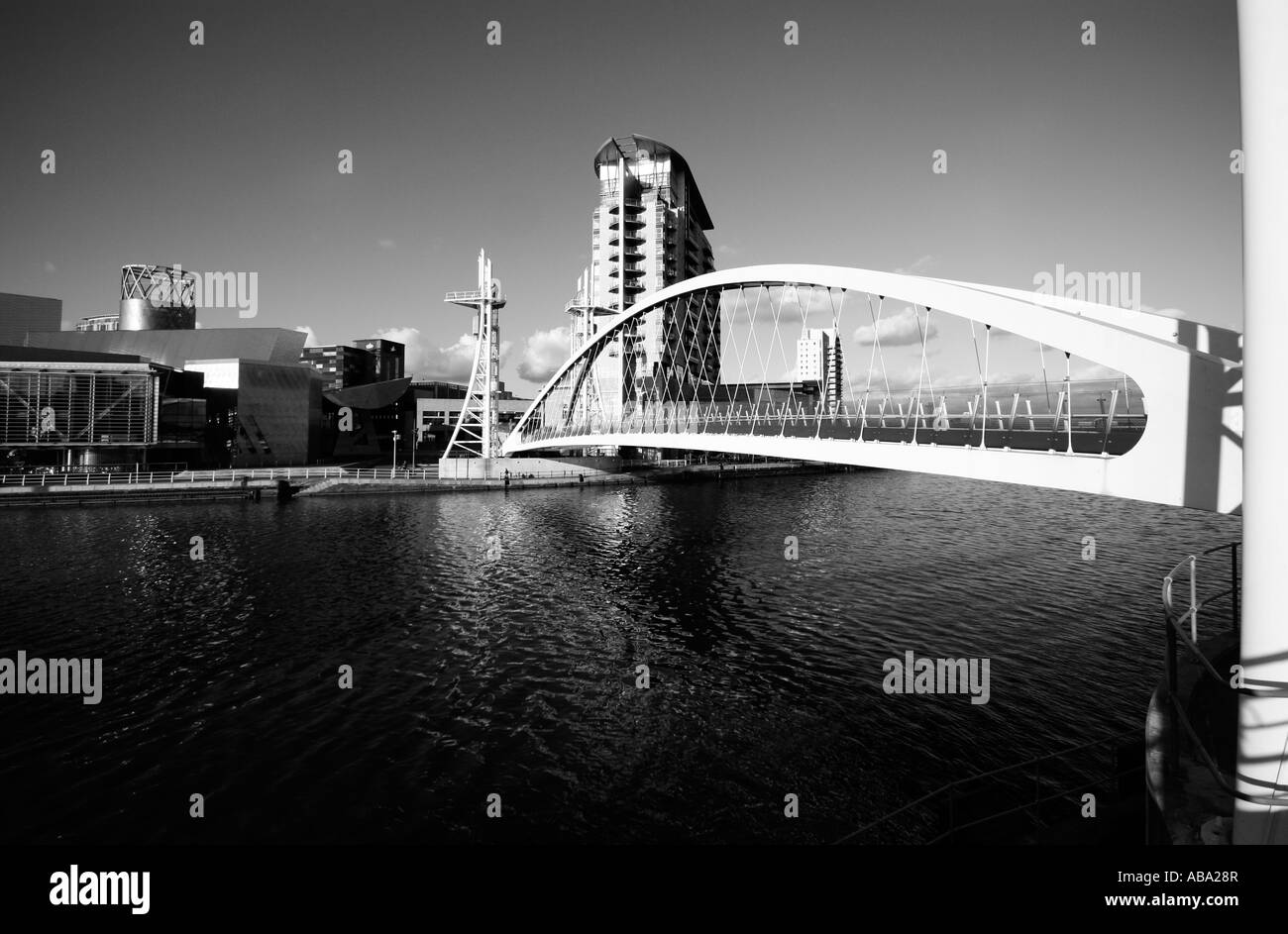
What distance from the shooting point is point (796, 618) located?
19.3m

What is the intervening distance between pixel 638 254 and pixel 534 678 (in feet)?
239

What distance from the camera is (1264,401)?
4.95 m

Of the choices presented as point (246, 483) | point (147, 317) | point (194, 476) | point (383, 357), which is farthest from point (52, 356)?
point (383, 357)

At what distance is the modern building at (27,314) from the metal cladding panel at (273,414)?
3824 inches

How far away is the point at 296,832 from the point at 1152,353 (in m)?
14.4

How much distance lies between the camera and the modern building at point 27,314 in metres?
116

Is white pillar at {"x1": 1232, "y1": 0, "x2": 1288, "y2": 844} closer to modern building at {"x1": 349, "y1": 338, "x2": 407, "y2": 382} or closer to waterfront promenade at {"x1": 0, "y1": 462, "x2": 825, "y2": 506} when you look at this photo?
waterfront promenade at {"x1": 0, "y1": 462, "x2": 825, "y2": 506}

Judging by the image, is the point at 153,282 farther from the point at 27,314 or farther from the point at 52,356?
the point at 27,314

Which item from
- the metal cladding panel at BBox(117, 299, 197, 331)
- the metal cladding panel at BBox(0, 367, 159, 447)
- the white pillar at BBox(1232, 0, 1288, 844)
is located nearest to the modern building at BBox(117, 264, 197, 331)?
the metal cladding panel at BBox(117, 299, 197, 331)

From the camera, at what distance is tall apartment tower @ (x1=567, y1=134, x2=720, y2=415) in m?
76.6

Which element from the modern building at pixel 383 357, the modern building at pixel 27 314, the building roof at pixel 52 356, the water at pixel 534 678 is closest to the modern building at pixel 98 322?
the modern building at pixel 27 314
